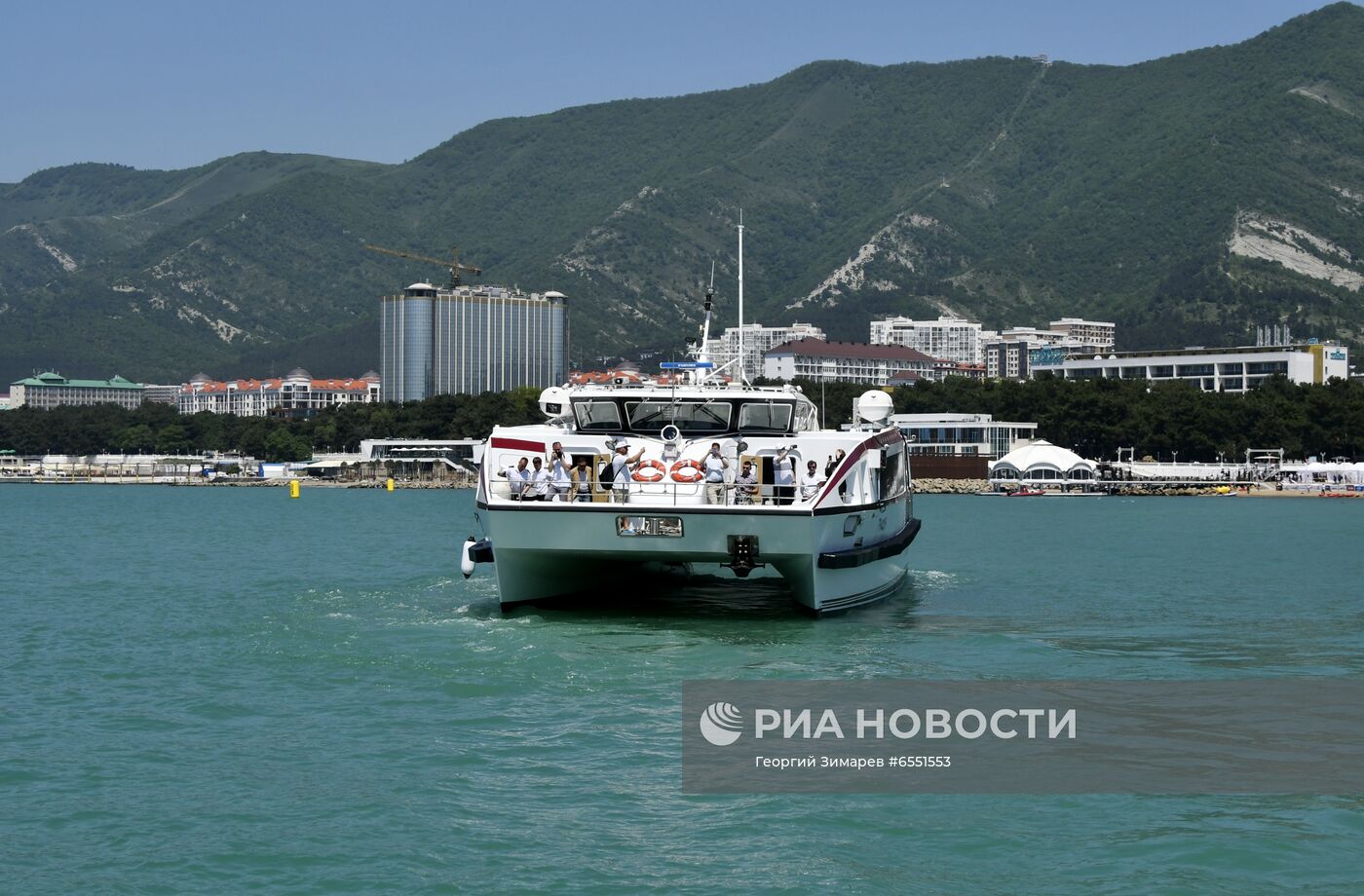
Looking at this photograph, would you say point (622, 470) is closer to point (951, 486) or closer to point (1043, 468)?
point (1043, 468)

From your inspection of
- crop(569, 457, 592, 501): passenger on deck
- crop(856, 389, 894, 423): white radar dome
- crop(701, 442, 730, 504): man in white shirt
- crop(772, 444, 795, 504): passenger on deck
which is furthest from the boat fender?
crop(856, 389, 894, 423): white radar dome

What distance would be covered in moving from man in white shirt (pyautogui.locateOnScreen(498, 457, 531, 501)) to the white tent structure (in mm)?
117252

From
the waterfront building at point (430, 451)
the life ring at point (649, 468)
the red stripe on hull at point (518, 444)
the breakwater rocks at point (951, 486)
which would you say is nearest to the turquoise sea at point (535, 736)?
the life ring at point (649, 468)

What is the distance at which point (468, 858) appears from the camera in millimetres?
13562

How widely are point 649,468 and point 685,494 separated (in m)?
0.92

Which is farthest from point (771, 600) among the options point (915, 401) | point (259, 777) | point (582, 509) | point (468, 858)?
point (915, 401)

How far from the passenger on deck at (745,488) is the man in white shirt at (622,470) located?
5.89 ft

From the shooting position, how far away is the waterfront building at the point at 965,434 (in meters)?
158

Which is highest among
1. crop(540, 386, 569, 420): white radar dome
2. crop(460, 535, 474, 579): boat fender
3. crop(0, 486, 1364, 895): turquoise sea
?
crop(540, 386, 569, 420): white radar dome

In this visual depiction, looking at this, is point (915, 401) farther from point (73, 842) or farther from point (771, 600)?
point (73, 842)

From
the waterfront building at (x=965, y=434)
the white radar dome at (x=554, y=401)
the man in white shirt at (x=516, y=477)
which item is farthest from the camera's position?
the waterfront building at (x=965, y=434)

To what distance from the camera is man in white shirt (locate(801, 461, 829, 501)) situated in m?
27.1

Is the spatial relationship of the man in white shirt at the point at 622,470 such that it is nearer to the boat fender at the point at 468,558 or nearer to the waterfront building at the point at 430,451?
the boat fender at the point at 468,558

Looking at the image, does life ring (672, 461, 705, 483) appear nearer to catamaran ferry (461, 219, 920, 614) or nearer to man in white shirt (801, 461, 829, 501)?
catamaran ferry (461, 219, 920, 614)
